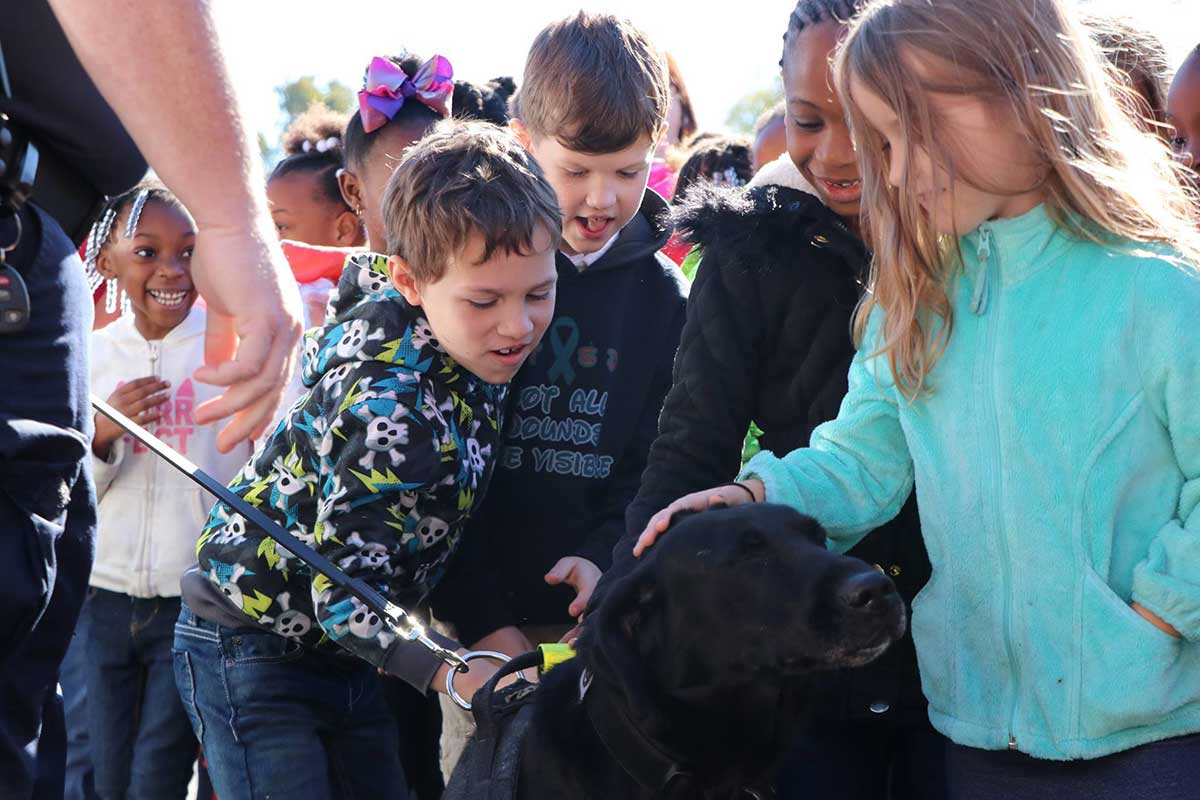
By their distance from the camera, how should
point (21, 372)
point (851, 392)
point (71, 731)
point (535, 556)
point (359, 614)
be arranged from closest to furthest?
point (21, 372)
point (851, 392)
point (359, 614)
point (535, 556)
point (71, 731)

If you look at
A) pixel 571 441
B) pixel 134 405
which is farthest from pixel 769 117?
pixel 134 405

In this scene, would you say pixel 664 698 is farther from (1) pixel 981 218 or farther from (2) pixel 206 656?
(2) pixel 206 656

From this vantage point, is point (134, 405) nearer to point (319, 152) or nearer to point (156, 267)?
point (156, 267)

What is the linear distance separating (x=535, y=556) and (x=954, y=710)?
1.50 meters

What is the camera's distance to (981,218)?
2.32 m

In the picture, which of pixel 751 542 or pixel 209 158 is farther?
pixel 751 542

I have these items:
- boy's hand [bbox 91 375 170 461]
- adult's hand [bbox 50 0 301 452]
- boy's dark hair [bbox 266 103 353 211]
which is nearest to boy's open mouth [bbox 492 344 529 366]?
adult's hand [bbox 50 0 301 452]

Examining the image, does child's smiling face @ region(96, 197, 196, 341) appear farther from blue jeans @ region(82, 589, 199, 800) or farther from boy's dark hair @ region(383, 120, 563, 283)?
boy's dark hair @ region(383, 120, 563, 283)

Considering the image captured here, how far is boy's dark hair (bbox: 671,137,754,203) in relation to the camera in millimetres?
5770

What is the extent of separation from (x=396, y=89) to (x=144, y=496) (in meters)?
1.82

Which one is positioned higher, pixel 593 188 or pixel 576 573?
pixel 593 188

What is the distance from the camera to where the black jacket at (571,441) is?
355cm

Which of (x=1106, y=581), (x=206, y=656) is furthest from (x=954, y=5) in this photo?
(x=206, y=656)

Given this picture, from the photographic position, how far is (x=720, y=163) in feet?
19.9
